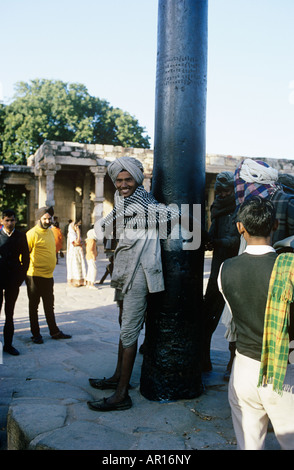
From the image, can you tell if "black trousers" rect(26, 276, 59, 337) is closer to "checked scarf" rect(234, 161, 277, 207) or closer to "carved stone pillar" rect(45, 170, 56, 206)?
"checked scarf" rect(234, 161, 277, 207)

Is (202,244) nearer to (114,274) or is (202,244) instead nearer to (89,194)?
(114,274)

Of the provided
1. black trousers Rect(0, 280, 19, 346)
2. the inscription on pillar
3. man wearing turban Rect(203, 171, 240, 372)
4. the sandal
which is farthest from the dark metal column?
black trousers Rect(0, 280, 19, 346)

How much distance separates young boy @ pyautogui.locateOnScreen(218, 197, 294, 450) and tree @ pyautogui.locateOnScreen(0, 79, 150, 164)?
27778mm

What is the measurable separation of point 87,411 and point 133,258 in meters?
1.11

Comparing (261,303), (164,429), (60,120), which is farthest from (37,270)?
A: (60,120)

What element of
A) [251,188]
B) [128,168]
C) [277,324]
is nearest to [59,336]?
[128,168]

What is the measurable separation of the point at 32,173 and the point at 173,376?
20790 millimetres

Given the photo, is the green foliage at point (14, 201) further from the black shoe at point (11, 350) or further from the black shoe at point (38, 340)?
the black shoe at point (11, 350)

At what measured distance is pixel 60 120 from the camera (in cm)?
2967

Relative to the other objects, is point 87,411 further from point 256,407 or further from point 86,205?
→ point 86,205

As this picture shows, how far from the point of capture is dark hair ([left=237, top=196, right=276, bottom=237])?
1922 millimetres

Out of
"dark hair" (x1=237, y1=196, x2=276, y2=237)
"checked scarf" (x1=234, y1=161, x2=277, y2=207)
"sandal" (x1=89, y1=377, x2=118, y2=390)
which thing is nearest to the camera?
"dark hair" (x1=237, y1=196, x2=276, y2=237)

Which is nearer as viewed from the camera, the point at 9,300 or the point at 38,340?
the point at 9,300

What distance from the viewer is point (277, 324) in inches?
70.3
